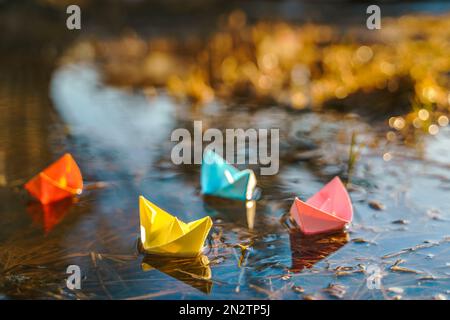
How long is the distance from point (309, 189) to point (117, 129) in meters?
1.74

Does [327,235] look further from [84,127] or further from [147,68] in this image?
[147,68]

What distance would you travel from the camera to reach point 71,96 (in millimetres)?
5461

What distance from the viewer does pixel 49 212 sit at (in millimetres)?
2826

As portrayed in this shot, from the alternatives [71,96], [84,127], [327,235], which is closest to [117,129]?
[84,127]

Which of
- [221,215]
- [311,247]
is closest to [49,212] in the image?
[221,215]

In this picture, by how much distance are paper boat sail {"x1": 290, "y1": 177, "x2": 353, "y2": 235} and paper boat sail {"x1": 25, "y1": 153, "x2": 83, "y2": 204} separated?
106 cm

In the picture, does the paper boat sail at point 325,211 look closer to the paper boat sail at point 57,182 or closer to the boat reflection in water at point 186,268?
the boat reflection in water at point 186,268

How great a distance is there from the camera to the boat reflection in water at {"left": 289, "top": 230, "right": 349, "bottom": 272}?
7.47 ft

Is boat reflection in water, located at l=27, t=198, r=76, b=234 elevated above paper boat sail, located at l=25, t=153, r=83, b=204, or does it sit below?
below

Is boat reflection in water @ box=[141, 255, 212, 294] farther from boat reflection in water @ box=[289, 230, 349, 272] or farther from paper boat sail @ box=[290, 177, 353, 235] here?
paper boat sail @ box=[290, 177, 353, 235]

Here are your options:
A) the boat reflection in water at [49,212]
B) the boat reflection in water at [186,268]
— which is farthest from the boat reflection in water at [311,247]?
the boat reflection in water at [49,212]

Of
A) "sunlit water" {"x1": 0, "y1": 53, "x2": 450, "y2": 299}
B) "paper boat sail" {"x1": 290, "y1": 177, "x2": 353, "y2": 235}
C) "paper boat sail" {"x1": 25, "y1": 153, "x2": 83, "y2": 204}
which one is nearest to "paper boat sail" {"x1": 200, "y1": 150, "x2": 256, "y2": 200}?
"sunlit water" {"x1": 0, "y1": 53, "x2": 450, "y2": 299}

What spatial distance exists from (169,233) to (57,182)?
3.00 ft

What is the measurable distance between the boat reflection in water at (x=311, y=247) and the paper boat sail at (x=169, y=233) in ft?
1.17
